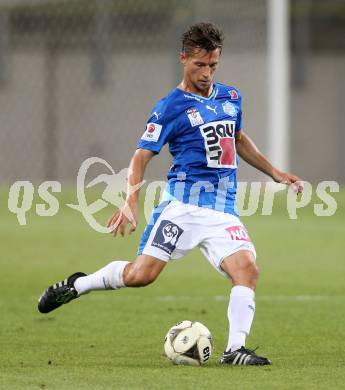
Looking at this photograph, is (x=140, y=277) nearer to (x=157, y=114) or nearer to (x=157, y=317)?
(x=157, y=114)

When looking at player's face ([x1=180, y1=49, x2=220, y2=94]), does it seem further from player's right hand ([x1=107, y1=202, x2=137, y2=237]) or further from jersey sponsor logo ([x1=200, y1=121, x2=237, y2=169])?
player's right hand ([x1=107, y1=202, x2=137, y2=237])

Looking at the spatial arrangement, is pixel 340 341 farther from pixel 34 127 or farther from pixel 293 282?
pixel 34 127

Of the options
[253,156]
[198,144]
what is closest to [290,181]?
[253,156]

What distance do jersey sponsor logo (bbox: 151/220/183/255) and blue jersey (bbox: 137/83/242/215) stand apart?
0.74ft

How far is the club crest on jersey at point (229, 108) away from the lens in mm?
8188

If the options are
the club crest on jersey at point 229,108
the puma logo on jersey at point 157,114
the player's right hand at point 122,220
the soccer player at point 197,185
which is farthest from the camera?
the club crest on jersey at point 229,108

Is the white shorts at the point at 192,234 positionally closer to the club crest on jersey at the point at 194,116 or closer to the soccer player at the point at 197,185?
the soccer player at the point at 197,185

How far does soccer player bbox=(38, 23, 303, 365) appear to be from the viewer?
25.8ft

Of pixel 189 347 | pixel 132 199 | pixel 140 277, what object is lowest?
pixel 189 347

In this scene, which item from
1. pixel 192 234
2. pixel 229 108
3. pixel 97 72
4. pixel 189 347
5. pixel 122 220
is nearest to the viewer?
pixel 122 220

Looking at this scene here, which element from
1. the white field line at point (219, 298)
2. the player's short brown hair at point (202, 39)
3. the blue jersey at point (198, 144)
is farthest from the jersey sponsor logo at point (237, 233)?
the white field line at point (219, 298)

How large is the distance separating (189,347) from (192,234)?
76 centimetres

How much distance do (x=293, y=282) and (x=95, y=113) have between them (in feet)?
35.9

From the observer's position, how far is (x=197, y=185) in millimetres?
8125
